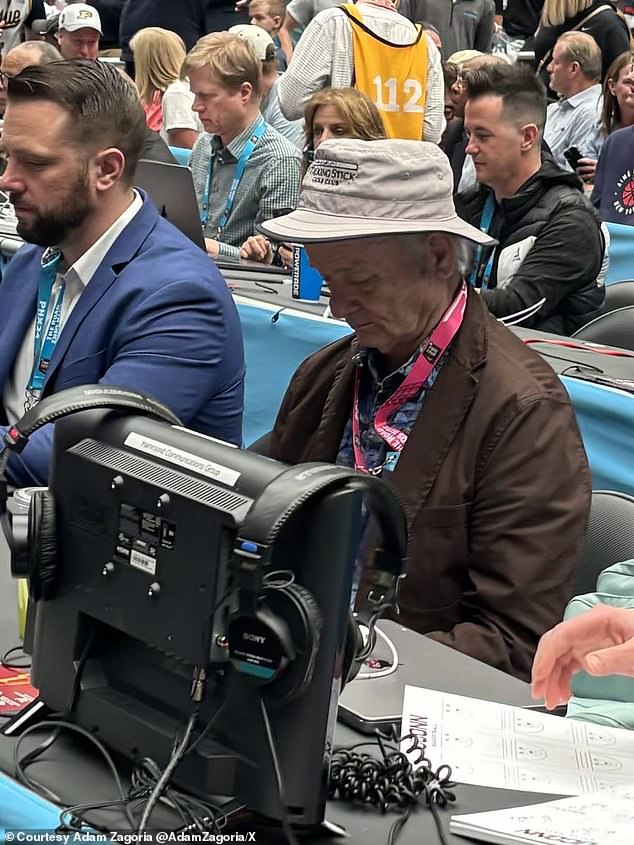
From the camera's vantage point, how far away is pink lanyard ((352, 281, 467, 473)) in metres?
2.09

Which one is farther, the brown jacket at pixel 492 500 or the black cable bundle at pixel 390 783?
the brown jacket at pixel 492 500

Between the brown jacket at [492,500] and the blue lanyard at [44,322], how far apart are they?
0.95 meters

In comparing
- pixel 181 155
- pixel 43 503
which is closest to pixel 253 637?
pixel 43 503

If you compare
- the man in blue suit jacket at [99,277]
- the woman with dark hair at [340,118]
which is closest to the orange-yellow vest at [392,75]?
the woman with dark hair at [340,118]

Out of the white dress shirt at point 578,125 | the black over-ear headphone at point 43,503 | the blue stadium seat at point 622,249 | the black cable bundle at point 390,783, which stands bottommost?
the blue stadium seat at point 622,249

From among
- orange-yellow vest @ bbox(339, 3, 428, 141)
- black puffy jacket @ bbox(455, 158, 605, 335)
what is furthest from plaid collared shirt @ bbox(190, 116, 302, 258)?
black puffy jacket @ bbox(455, 158, 605, 335)

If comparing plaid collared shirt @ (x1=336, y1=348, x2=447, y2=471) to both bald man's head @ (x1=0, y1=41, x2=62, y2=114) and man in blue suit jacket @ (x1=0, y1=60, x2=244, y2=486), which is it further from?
bald man's head @ (x1=0, y1=41, x2=62, y2=114)

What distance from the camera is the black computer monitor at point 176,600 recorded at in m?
1.19

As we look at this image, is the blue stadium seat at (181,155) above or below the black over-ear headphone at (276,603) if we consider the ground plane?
below

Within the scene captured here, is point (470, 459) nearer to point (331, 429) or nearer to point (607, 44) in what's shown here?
point (331, 429)

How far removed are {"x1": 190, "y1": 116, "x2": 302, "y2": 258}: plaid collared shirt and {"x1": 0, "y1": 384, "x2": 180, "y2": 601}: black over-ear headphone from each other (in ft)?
12.0

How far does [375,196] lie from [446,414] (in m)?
0.37

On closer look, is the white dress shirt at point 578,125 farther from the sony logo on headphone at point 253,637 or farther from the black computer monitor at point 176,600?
the sony logo on headphone at point 253,637

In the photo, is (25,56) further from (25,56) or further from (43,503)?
(43,503)
